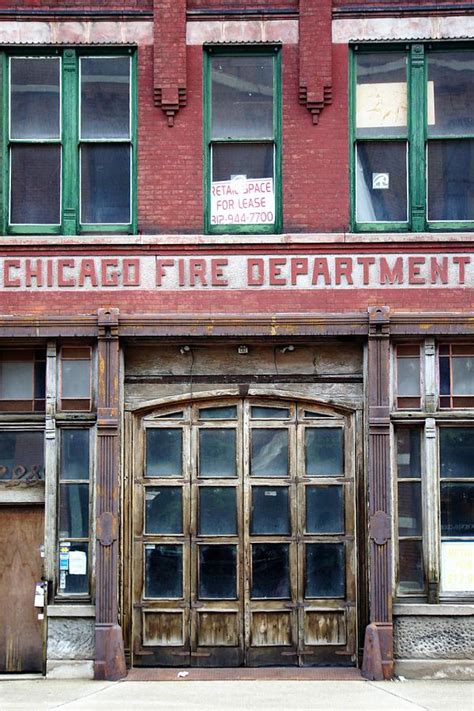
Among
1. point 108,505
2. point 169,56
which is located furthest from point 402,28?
point 108,505

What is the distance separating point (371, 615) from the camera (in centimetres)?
1284

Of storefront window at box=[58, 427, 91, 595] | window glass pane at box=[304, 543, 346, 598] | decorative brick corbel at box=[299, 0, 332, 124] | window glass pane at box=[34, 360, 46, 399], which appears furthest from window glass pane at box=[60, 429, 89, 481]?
decorative brick corbel at box=[299, 0, 332, 124]

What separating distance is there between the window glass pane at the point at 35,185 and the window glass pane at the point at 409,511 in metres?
4.97

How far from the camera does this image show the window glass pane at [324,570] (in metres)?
13.3

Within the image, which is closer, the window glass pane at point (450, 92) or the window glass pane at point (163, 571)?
the window glass pane at point (163, 571)

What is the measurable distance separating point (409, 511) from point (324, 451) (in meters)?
1.16

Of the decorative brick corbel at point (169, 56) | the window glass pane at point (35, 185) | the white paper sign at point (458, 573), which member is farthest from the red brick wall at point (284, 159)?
the white paper sign at point (458, 573)

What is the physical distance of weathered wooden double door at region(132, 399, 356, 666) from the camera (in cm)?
1327

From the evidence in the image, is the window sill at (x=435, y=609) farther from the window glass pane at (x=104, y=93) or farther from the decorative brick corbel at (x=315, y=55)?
the window glass pane at (x=104, y=93)

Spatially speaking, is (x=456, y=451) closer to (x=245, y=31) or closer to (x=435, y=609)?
(x=435, y=609)

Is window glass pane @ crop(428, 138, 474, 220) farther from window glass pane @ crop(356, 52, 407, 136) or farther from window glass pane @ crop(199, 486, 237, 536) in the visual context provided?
window glass pane @ crop(199, 486, 237, 536)

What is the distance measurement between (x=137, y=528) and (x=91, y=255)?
3.11 metres

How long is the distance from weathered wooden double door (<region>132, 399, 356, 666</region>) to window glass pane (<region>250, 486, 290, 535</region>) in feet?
0.04

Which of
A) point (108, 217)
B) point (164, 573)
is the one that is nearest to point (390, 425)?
point (164, 573)
